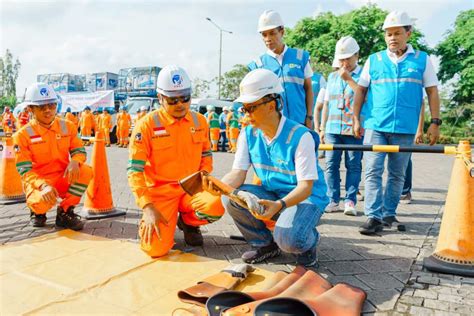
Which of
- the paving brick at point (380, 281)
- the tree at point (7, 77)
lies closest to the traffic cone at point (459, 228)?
the paving brick at point (380, 281)

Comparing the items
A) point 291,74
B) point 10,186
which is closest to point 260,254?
point 291,74

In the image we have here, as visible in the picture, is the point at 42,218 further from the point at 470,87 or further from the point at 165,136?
the point at 470,87

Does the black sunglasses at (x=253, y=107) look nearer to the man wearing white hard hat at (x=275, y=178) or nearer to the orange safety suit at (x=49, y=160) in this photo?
the man wearing white hard hat at (x=275, y=178)

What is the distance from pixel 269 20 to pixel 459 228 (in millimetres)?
2488

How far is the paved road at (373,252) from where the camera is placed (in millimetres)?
2490

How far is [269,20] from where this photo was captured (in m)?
3.96

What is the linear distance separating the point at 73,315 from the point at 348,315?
1532mm

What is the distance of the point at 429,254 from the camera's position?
3.34m

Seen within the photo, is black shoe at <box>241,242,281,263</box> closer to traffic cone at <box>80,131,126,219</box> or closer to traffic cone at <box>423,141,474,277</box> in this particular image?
traffic cone at <box>423,141,474,277</box>

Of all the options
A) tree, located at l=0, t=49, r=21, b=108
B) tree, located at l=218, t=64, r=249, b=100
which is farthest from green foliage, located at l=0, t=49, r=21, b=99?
tree, located at l=218, t=64, r=249, b=100

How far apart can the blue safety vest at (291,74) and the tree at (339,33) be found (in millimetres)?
24775

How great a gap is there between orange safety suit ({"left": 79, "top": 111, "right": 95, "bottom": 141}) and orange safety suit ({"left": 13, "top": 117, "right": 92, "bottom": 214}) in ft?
51.1

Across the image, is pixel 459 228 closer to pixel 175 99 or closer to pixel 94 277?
pixel 175 99

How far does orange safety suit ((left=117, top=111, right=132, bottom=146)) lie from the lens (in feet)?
58.2
